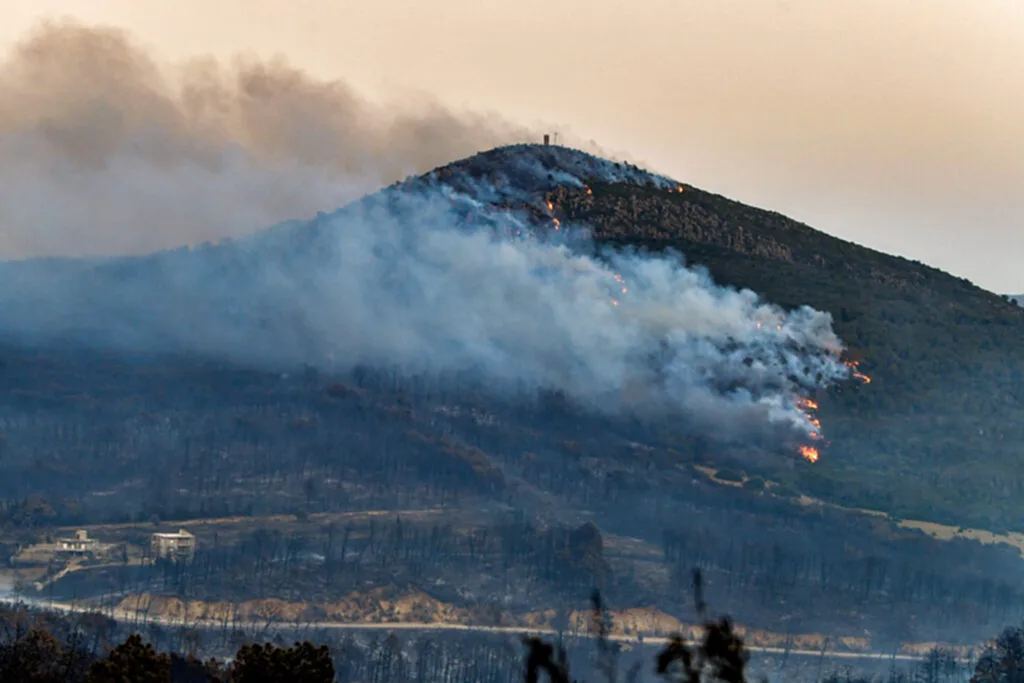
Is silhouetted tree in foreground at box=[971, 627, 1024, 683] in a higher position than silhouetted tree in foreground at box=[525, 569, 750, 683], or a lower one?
lower

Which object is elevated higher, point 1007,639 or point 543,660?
point 543,660

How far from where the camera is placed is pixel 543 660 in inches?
1228

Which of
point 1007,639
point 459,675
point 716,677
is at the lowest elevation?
point 459,675

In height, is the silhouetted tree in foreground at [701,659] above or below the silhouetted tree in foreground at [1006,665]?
above

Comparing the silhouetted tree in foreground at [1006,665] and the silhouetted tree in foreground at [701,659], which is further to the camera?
the silhouetted tree in foreground at [1006,665]

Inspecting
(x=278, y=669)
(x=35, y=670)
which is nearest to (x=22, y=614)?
(x=35, y=670)

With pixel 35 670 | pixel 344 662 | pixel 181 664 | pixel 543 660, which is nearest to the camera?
pixel 543 660

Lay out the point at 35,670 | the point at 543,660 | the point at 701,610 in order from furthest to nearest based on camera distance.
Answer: the point at 35,670, the point at 701,610, the point at 543,660

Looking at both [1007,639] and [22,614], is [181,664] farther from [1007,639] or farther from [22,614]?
[1007,639]

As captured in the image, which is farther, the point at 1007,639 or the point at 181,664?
the point at 1007,639

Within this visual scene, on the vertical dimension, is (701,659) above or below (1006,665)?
above

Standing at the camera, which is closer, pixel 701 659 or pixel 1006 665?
pixel 701 659

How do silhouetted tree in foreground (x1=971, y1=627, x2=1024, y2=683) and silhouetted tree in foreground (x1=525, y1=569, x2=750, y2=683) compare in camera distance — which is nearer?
silhouetted tree in foreground (x1=525, y1=569, x2=750, y2=683)

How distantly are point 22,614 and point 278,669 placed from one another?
417ft
